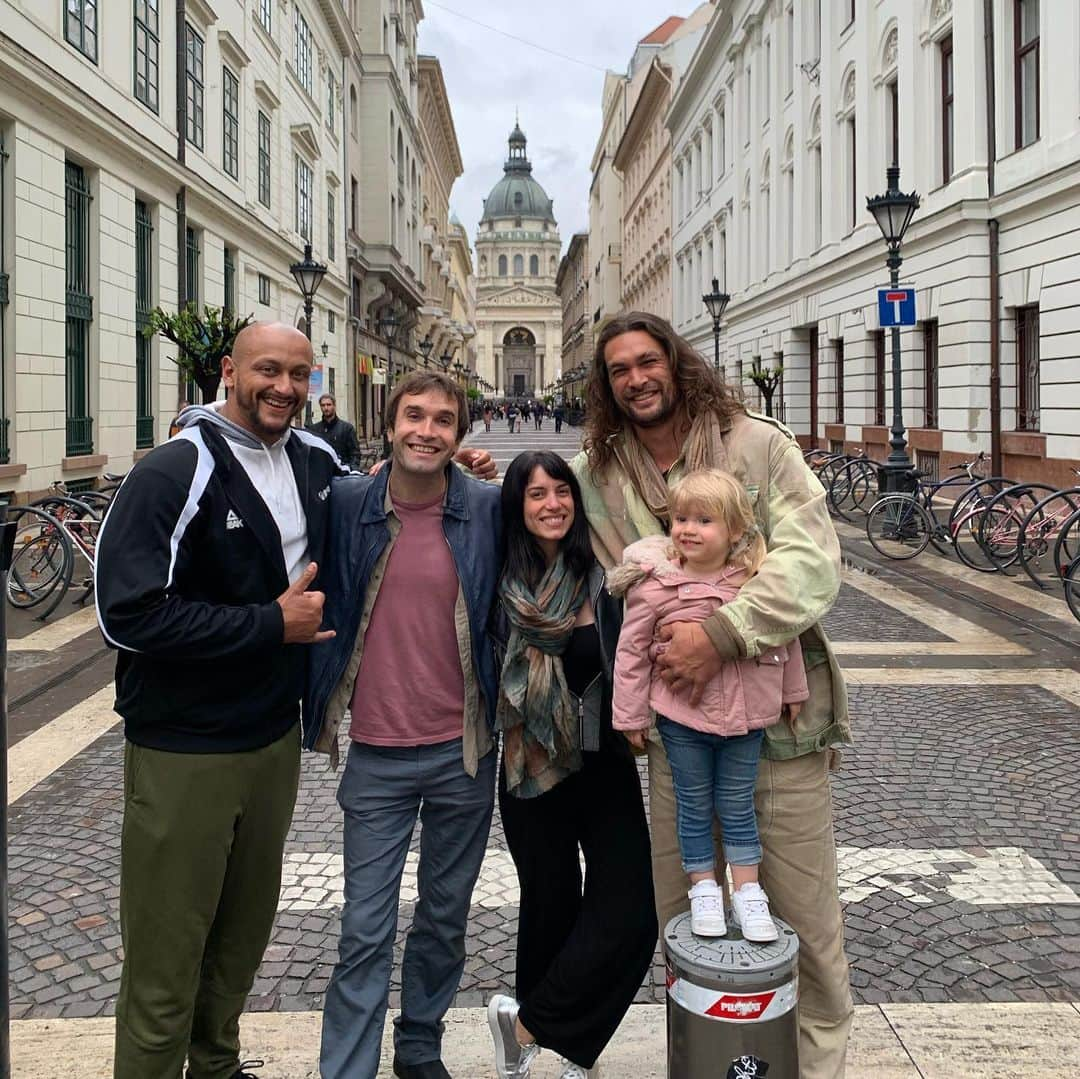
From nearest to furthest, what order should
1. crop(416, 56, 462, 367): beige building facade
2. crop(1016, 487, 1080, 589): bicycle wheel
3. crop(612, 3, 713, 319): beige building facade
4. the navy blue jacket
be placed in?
the navy blue jacket < crop(1016, 487, 1080, 589): bicycle wheel < crop(612, 3, 713, 319): beige building facade < crop(416, 56, 462, 367): beige building facade

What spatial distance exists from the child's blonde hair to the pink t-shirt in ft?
2.28

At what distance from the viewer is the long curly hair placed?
2.65 metres

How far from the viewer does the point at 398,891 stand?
2.77 m

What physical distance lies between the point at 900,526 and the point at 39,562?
10137 millimetres

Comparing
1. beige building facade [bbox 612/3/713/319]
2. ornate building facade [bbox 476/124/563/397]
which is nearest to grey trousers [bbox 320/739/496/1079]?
beige building facade [bbox 612/3/713/319]

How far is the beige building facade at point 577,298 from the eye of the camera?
94.4 meters

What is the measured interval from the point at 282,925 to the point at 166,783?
5.58 ft

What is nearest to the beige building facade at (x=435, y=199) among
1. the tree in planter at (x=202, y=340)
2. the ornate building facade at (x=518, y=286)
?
the tree in planter at (x=202, y=340)

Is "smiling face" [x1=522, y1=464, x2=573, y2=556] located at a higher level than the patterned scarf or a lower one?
higher

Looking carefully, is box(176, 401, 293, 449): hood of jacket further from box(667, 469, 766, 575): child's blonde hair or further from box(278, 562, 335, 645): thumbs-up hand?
box(667, 469, 766, 575): child's blonde hair

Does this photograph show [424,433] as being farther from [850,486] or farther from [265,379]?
[850,486]

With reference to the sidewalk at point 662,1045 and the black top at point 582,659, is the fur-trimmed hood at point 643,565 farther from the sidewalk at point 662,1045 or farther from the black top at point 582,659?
the sidewalk at point 662,1045

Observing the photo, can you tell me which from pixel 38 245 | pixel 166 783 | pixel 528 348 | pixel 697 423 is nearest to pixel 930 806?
pixel 697 423

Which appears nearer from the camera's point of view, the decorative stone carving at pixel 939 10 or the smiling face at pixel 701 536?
the smiling face at pixel 701 536
